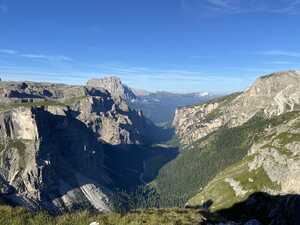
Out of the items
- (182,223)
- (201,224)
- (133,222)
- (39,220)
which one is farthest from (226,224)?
(39,220)

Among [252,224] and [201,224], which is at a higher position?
[201,224]

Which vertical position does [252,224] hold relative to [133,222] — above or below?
below

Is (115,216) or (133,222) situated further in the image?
(115,216)

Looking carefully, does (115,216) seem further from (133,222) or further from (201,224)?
(201,224)

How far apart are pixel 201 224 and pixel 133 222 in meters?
8.77

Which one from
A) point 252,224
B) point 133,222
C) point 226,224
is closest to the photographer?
point 133,222

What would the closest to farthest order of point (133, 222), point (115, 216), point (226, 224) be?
1. point (133, 222)
2. point (115, 216)
3. point (226, 224)

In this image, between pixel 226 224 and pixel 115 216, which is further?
pixel 226 224

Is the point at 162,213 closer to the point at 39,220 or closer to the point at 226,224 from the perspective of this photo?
the point at 226,224

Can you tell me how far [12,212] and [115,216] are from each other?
10.9 m

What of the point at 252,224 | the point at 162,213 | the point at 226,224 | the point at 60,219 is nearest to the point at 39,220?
the point at 60,219

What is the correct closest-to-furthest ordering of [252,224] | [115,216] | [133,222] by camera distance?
[133,222] < [115,216] < [252,224]

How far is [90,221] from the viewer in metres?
45.1

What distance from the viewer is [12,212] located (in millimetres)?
44969
